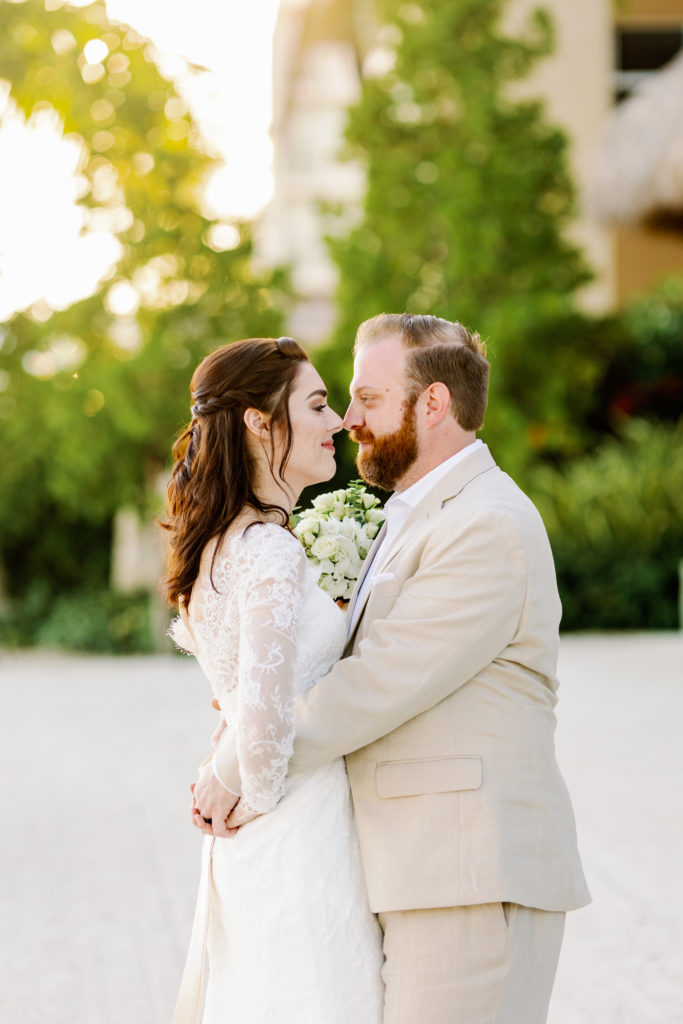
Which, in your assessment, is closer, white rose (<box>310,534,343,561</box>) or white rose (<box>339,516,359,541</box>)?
white rose (<box>310,534,343,561</box>)

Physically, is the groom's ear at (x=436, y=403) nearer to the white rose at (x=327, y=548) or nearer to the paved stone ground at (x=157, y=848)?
the white rose at (x=327, y=548)

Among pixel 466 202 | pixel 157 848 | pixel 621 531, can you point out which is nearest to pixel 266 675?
pixel 157 848

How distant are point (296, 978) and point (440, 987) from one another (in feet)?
0.98

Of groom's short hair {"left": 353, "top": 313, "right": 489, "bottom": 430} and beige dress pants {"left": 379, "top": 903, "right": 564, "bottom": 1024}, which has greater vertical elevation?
groom's short hair {"left": 353, "top": 313, "right": 489, "bottom": 430}

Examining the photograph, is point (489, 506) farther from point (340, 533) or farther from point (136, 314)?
point (136, 314)

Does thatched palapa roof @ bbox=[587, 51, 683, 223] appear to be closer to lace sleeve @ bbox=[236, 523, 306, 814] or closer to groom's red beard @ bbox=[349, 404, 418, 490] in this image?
groom's red beard @ bbox=[349, 404, 418, 490]

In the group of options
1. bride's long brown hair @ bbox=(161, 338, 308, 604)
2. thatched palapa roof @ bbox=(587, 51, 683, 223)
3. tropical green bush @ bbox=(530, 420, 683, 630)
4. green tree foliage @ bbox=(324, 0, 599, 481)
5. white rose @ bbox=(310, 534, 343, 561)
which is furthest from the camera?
thatched palapa roof @ bbox=(587, 51, 683, 223)

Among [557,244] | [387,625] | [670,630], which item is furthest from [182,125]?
[387,625]

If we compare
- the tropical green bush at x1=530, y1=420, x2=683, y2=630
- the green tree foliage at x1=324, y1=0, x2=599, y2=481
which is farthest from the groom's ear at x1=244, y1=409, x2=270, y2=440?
→ the green tree foliage at x1=324, y1=0, x2=599, y2=481

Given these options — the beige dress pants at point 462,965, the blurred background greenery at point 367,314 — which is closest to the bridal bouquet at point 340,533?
the beige dress pants at point 462,965

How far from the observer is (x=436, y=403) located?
9.13ft

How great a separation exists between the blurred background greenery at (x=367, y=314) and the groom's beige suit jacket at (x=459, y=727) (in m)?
13.0

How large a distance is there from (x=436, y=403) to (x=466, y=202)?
15.1 meters

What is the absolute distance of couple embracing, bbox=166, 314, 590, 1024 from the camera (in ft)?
8.48
